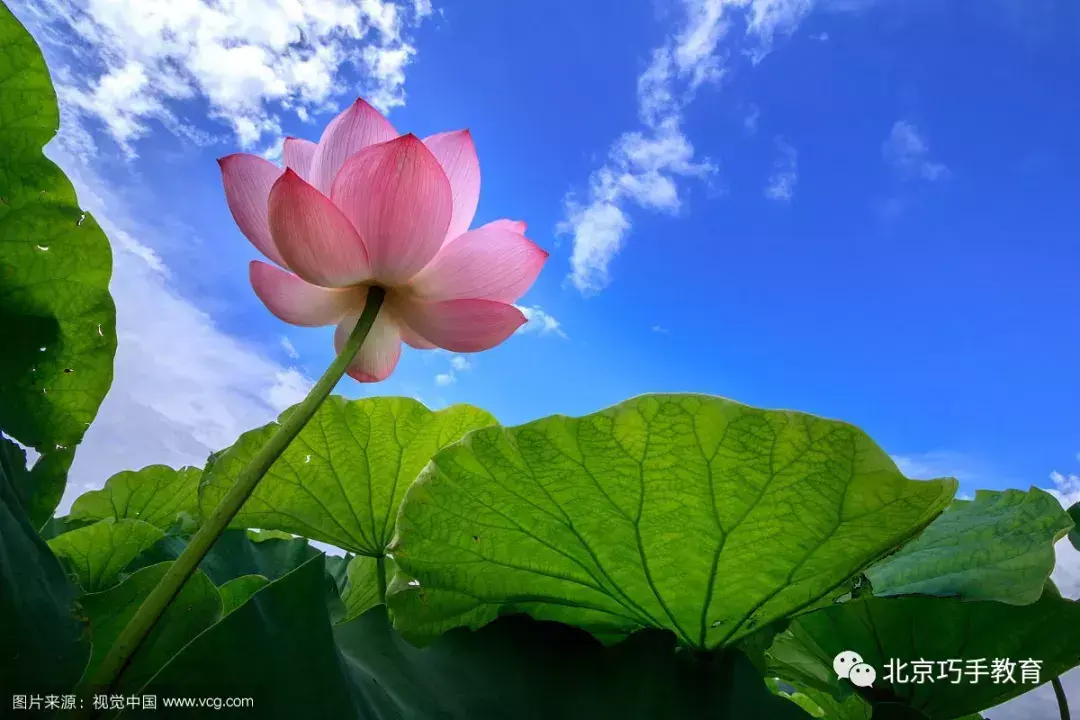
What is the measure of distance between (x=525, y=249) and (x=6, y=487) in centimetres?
47

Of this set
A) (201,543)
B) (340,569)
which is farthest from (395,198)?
(340,569)

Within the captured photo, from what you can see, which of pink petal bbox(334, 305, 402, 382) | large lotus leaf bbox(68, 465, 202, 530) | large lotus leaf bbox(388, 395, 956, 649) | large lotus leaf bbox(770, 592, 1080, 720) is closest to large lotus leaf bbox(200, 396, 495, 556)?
pink petal bbox(334, 305, 402, 382)

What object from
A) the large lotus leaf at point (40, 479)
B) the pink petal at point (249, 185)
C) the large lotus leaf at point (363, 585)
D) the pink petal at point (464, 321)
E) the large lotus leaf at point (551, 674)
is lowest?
the large lotus leaf at point (551, 674)

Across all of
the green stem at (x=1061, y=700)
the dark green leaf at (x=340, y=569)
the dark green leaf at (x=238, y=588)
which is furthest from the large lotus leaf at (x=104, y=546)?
the green stem at (x=1061, y=700)

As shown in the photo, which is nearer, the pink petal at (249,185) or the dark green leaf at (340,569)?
the pink petal at (249,185)

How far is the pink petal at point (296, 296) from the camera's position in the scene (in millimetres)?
657

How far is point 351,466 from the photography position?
786 mm

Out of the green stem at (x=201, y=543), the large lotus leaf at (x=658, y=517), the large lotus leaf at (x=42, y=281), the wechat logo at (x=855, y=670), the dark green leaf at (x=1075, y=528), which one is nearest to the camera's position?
the green stem at (x=201, y=543)

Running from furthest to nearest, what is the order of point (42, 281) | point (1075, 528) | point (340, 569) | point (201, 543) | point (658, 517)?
point (340, 569) < point (1075, 528) < point (42, 281) < point (658, 517) < point (201, 543)

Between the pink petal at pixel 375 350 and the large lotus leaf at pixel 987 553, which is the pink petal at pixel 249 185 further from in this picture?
the large lotus leaf at pixel 987 553

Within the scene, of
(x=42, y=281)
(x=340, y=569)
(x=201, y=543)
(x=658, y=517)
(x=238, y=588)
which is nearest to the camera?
(x=201, y=543)

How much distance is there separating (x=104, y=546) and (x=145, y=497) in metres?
0.45

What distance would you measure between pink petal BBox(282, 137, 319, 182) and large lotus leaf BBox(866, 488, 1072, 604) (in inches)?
27.9

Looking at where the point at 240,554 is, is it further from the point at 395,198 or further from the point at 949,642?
the point at 949,642
